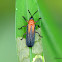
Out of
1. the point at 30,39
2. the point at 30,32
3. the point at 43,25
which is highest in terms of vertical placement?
the point at 43,25

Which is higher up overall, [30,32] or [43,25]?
[43,25]

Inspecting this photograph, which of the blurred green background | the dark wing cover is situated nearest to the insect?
the dark wing cover

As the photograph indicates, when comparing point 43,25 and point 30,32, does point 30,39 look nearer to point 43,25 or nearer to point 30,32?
point 30,32

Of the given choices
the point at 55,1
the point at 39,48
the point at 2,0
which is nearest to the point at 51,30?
the point at 39,48

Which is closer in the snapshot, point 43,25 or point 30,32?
point 43,25

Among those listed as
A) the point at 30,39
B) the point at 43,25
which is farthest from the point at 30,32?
the point at 43,25

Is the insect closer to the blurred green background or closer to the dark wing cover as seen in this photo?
the dark wing cover

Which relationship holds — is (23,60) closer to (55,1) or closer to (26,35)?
(26,35)

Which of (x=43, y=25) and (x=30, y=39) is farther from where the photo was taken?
(x=30, y=39)

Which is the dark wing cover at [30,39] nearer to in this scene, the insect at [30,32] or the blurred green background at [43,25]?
the insect at [30,32]
